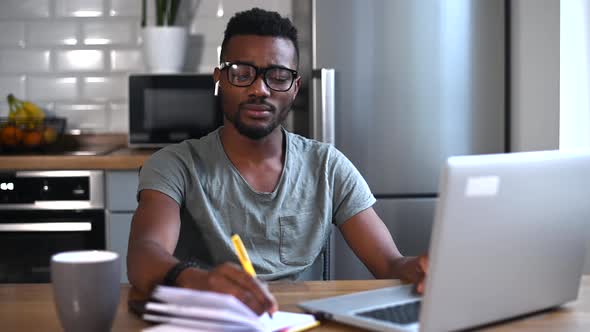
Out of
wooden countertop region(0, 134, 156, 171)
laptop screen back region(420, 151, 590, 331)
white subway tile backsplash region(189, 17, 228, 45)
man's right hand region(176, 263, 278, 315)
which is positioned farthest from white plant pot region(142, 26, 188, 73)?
laptop screen back region(420, 151, 590, 331)

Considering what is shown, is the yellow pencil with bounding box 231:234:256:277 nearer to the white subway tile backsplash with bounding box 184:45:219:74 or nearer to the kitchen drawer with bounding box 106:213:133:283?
the kitchen drawer with bounding box 106:213:133:283

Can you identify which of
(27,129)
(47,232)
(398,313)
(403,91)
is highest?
(403,91)

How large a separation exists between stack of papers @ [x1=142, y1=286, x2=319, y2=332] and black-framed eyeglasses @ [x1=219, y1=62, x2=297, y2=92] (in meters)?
0.77

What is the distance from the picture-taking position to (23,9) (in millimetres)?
3521

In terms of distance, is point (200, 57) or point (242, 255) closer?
point (242, 255)

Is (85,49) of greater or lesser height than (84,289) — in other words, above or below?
above

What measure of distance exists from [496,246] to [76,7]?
9.15 ft

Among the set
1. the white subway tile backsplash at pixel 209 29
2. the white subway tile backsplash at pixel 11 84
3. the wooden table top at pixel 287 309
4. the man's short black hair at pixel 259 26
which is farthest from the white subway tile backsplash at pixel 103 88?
the wooden table top at pixel 287 309

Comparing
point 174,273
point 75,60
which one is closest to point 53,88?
point 75,60

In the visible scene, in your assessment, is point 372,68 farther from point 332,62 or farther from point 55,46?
point 55,46

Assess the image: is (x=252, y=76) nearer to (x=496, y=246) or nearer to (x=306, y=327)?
(x=306, y=327)

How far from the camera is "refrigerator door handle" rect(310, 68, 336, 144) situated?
291 centimetres

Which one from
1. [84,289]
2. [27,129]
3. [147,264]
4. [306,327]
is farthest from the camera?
[27,129]

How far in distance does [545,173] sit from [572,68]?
5.51 feet
